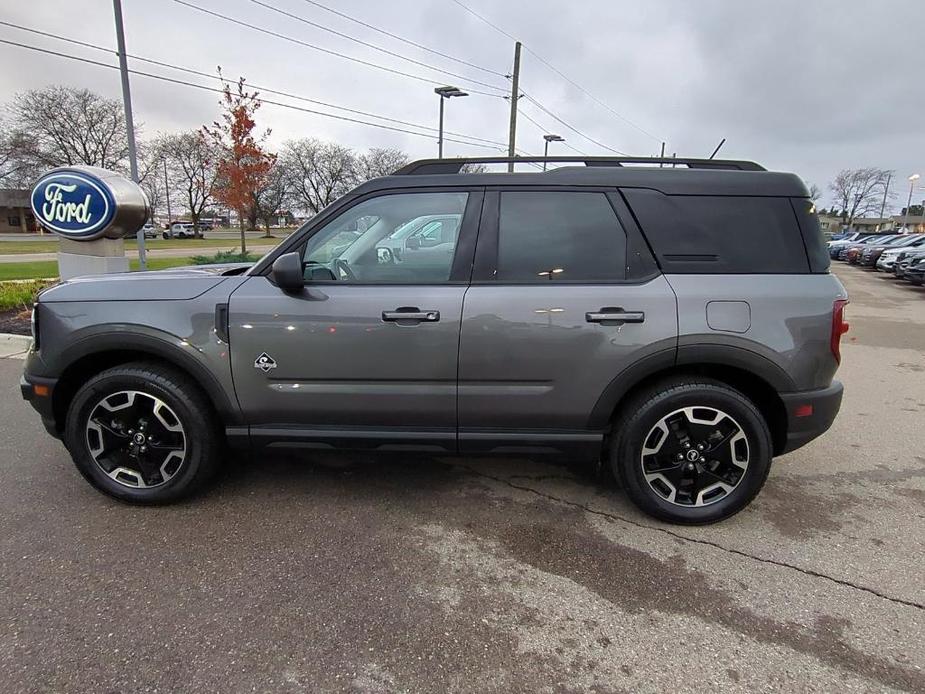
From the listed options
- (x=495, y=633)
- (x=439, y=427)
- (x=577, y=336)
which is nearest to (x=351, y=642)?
(x=495, y=633)

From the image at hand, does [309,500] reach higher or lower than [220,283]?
lower

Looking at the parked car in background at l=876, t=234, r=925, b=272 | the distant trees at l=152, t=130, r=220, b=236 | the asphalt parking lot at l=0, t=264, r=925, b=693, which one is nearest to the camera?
the asphalt parking lot at l=0, t=264, r=925, b=693

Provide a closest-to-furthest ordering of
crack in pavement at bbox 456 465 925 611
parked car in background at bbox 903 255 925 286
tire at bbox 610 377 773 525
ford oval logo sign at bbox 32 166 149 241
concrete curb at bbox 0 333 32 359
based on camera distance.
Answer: crack in pavement at bbox 456 465 925 611 < tire at bbox 610 377 773 525 < concrete curb at bbox 0 333 32 359 < ford oval logo sign at bbox 32 166 149 241 < parked car in background at bbox 903 255 925 286

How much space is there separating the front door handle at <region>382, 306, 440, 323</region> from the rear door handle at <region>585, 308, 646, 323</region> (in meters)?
0.79

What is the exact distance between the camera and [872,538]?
9.78 feet

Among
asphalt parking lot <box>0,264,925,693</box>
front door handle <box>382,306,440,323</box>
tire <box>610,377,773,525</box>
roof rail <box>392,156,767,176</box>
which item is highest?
roof rail <box>392,156,767,176</box>

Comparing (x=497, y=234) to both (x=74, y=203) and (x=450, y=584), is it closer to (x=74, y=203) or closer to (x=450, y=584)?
(x=450, y=584)

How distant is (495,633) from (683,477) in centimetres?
141

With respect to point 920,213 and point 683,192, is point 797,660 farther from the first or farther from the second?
point 920,213

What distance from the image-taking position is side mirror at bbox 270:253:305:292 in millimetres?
2791

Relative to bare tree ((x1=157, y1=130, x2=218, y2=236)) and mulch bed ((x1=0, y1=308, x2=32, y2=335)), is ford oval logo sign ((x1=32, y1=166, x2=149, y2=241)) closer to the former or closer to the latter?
mulch bed ((x1=0, y1=308, x2=32, y2=335))

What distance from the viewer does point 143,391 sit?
3020 mm

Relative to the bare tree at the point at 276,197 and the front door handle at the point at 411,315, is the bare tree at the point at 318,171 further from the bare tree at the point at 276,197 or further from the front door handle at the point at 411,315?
the front door handle at the point at 411,315

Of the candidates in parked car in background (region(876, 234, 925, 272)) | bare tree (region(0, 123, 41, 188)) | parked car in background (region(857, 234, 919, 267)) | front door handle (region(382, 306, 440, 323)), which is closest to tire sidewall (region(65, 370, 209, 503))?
front door handle (region(382, 306, 440, 323))
